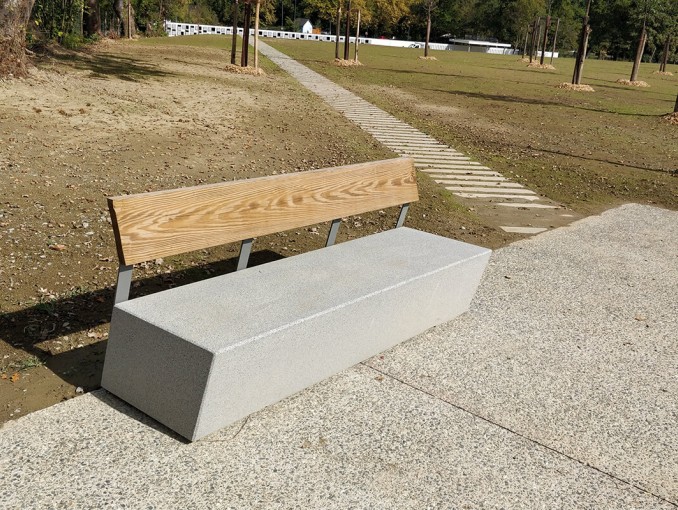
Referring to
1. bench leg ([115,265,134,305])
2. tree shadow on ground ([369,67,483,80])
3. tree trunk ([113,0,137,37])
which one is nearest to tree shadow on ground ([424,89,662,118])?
tree shadow on ground ([369,67,483,80])

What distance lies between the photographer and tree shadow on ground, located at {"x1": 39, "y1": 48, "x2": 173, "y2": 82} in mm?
16656

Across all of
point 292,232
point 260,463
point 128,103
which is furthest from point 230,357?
point 128,103

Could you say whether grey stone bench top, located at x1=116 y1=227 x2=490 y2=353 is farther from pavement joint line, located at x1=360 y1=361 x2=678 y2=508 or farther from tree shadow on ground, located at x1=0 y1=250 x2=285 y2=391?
tree shadow on ground, located at x1=0 y1=250 x2=285 y2=391

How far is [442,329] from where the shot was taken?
15.9ft

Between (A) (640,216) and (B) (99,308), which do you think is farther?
(A) (640,216)

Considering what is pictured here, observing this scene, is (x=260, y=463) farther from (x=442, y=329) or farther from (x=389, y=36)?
(x=389, y=36)

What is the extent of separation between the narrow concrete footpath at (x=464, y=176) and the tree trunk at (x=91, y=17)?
2085 centimetres

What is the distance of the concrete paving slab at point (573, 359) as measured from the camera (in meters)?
3.59

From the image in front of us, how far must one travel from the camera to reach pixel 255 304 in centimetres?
363

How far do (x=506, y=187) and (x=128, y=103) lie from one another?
267 inches

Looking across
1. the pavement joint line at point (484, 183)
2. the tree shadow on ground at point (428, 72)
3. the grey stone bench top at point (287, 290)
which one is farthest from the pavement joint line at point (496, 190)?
the tree shadow on ground at point (428, 72)

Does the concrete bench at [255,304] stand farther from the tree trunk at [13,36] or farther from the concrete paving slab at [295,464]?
the tree trunk at [13,36]

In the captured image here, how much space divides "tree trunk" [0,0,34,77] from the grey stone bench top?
9.82m

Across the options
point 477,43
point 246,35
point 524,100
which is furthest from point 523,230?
point 477,43
